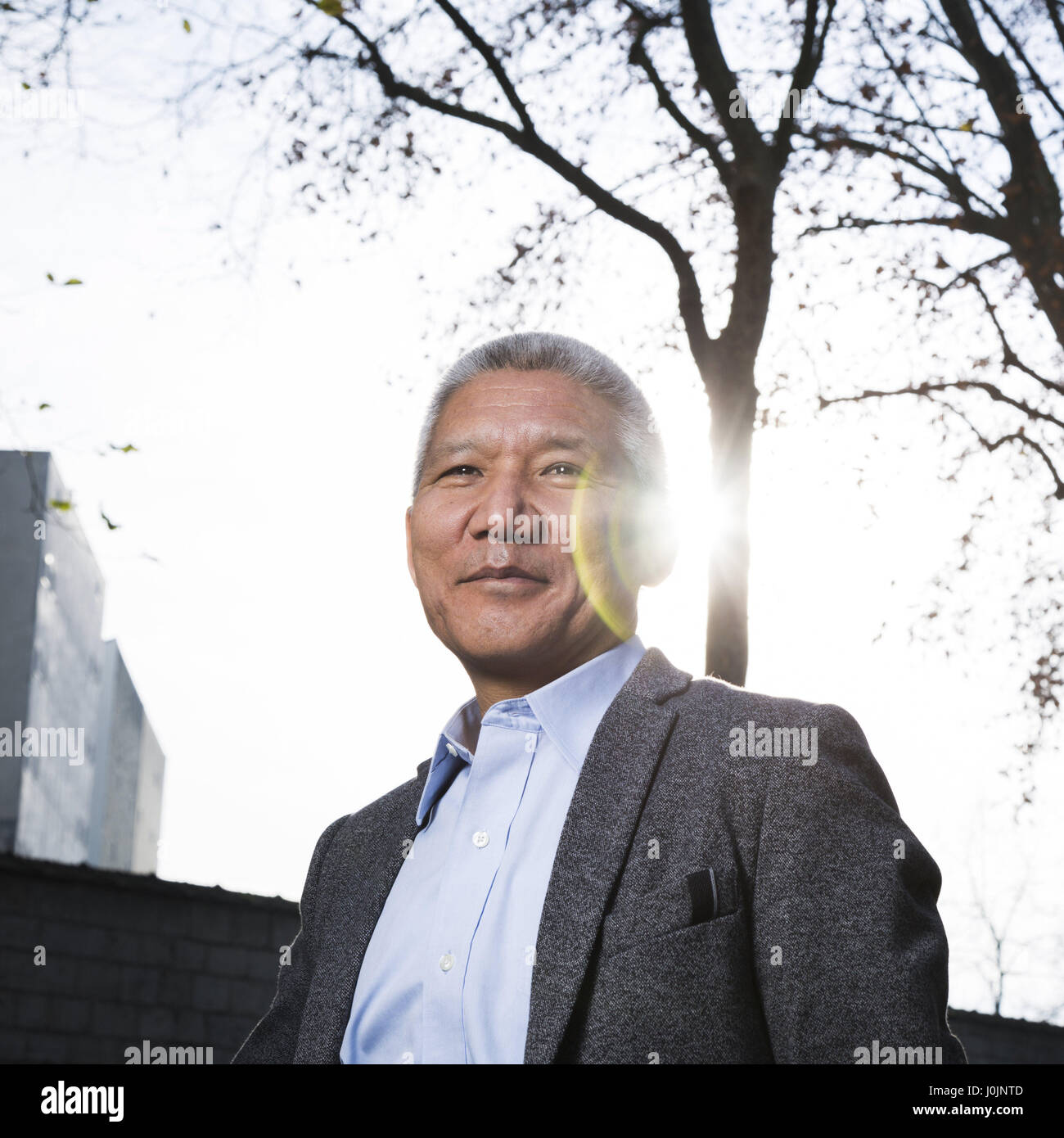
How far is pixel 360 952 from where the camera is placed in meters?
2.21

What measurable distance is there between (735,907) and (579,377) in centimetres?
118

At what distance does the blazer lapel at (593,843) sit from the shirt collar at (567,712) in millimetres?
87

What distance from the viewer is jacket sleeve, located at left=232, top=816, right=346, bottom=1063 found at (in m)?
2.40

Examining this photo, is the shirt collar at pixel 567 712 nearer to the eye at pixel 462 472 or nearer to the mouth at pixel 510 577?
the mouth at pixel 510 577

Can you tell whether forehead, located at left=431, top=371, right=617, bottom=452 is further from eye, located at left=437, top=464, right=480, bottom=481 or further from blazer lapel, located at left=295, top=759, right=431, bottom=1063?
blazer lapel, located at left=295, top=759, right=431, bottom=1063

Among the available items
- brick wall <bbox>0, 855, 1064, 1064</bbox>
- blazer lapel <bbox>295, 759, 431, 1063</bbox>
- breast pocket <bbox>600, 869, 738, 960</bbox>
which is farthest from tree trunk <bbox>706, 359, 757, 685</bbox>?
breast pocket <bbox>600, 869, 738, 960</bbox>

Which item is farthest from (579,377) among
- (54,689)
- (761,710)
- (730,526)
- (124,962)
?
(54,689)

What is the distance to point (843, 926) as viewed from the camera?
170 centimetres

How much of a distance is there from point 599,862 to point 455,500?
861mm

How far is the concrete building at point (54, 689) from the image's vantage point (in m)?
55.9

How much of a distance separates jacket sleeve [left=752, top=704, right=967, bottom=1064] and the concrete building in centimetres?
4495

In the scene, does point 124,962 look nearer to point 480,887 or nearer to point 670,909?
point 480,887

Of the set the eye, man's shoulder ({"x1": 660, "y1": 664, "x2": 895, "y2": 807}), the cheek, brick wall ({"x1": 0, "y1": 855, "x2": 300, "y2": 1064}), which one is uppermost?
the eye
